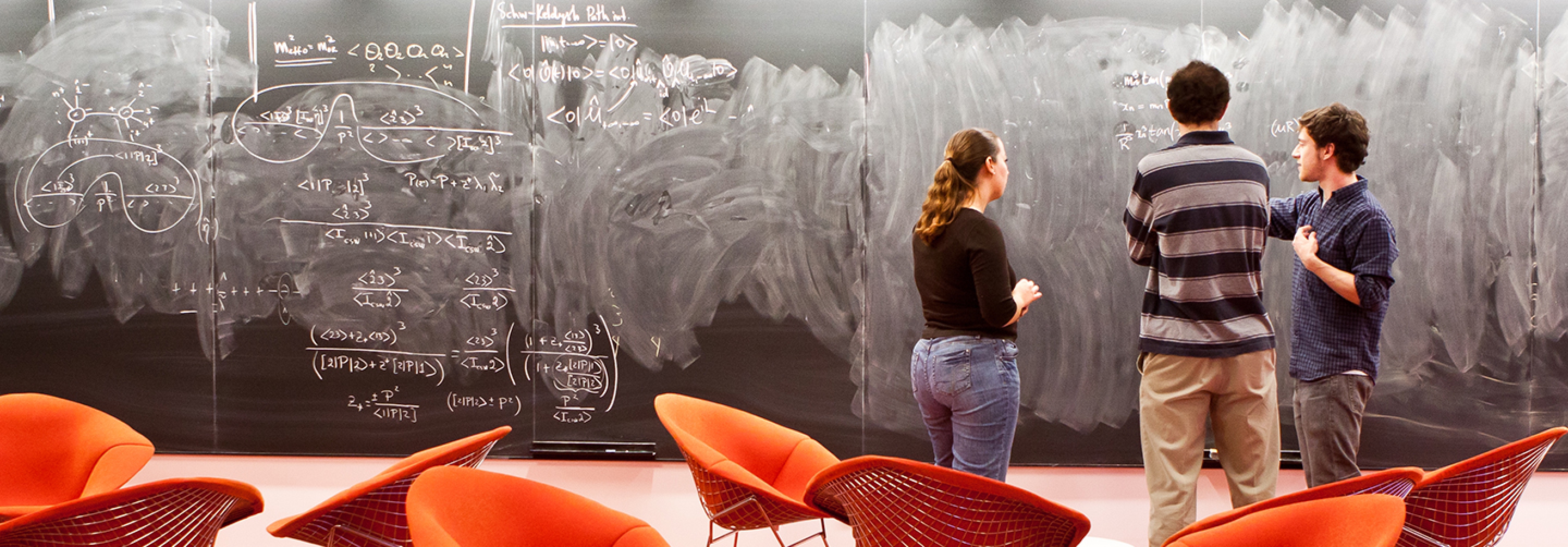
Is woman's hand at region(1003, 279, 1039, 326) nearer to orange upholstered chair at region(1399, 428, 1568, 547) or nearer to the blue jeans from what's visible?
the blue jeans

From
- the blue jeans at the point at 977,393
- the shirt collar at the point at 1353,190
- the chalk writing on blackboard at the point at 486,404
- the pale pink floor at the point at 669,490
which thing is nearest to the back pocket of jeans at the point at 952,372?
the blue jeans at the point at 977,393

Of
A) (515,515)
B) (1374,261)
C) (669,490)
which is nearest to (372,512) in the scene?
(515,515)

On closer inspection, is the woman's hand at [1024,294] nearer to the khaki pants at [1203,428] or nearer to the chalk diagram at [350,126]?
the khaki pants at [1203,428]

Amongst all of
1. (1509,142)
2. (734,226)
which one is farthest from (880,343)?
(1509,142)

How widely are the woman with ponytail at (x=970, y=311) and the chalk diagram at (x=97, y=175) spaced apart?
305 centimetres

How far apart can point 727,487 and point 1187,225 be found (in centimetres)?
142

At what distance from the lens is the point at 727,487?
2568 millimetres

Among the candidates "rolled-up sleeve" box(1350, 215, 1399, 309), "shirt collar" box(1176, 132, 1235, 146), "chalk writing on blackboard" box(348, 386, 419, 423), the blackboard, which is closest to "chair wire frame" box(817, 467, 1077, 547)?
"shirt collar" box(1176, 132, 1235, 146)

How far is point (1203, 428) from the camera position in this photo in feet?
8.68

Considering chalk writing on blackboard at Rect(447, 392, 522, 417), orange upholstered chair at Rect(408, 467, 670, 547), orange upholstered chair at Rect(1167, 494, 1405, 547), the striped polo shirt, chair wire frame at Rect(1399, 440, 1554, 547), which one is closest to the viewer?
orange upholstered chair at Rect(1167, 494, 1405, 547)

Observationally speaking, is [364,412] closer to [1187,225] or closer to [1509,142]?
[1187,225]

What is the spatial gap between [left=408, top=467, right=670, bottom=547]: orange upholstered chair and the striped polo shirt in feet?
5.03

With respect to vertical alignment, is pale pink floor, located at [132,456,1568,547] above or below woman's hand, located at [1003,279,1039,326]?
below

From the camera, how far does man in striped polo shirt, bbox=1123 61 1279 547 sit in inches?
98.5
